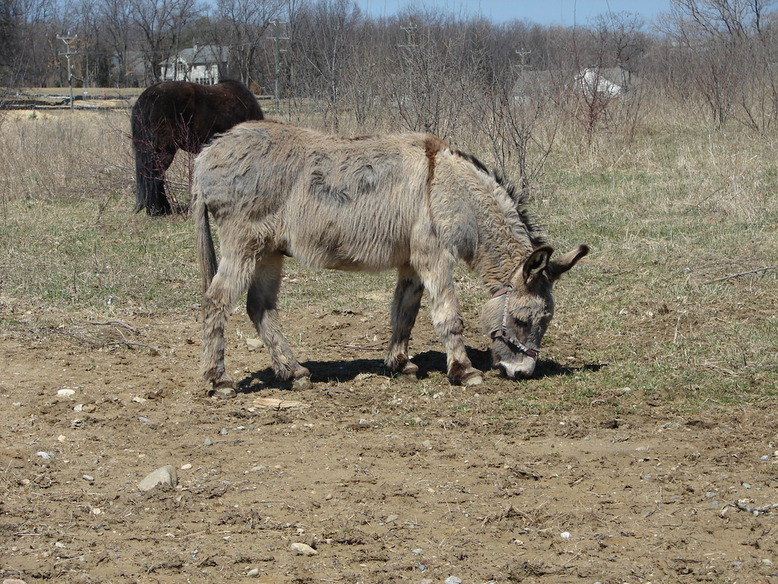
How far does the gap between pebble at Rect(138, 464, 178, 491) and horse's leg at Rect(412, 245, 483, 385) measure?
2428 mm

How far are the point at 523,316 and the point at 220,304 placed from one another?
7.36 feet

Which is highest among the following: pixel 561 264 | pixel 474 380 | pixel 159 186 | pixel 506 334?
pixel 159 186

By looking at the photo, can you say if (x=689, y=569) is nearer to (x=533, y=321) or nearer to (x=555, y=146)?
(x=533, y=321)

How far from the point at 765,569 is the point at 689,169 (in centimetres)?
1135

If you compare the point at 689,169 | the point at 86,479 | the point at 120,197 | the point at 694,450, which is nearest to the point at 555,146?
the point at 689,169

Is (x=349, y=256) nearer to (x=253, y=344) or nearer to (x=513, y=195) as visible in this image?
(x=513, y=195)

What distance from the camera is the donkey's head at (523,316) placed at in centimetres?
667

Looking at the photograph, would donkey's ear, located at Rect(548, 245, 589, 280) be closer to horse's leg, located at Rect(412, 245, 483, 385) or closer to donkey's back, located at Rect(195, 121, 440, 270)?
horse's leg, located at Rect(412, 245, 483, 385)

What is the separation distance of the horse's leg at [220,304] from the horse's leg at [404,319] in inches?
47.8

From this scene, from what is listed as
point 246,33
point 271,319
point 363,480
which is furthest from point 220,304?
point 246,33

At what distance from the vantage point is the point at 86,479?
502 cm

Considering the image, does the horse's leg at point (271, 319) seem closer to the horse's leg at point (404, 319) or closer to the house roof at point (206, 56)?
the horse's leg at point (404, 319)

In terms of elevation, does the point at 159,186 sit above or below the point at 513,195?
below

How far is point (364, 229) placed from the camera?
21.6 feet
